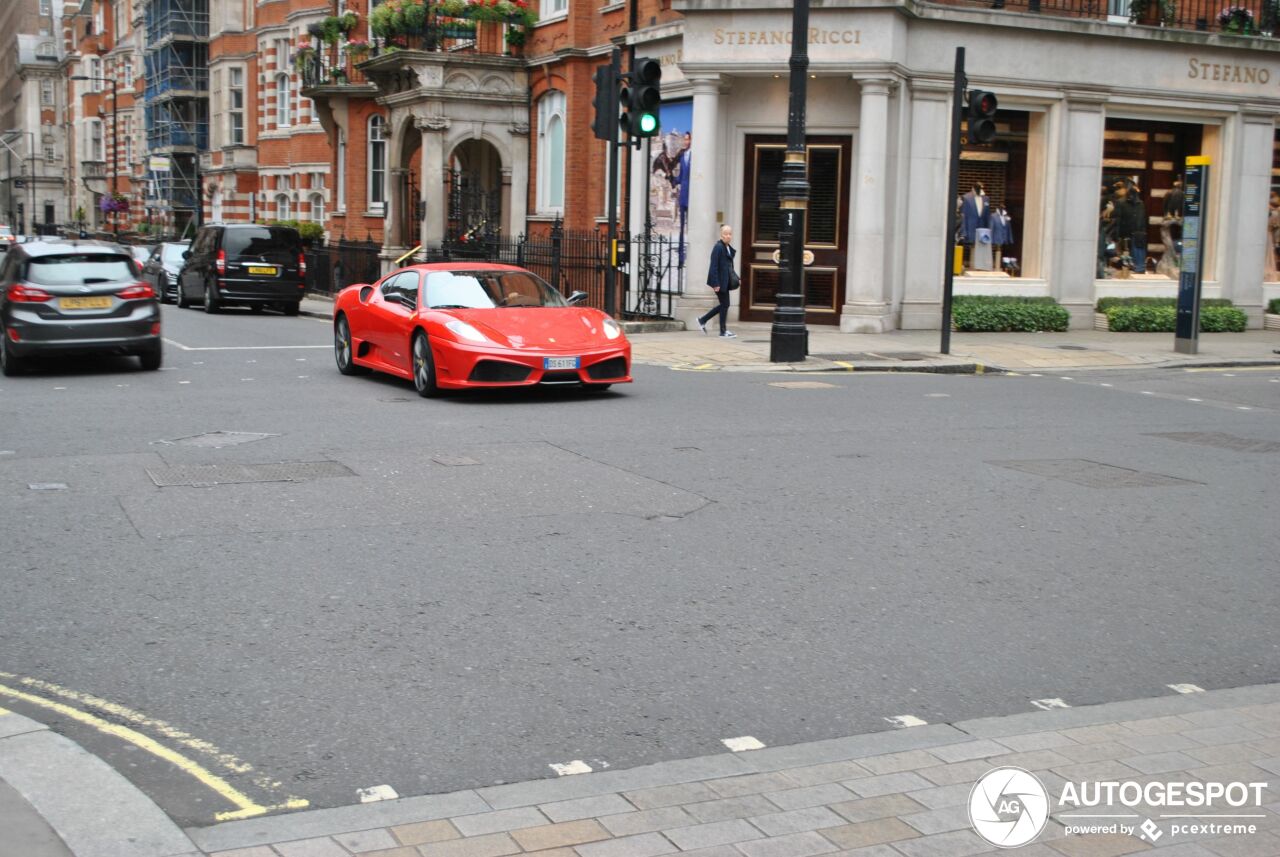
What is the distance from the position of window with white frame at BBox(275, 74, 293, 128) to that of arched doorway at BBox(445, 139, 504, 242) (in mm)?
16382

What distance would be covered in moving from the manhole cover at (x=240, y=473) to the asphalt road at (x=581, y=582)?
2.6 inches

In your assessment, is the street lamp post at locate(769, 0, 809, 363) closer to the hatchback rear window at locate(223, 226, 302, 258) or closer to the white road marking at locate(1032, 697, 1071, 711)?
the white road marking at locate(1032, 697, 1071, 711)

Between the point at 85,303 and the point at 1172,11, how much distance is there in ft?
64.3

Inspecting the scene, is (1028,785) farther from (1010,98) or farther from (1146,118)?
(1146,118)

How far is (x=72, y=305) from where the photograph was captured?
15789 mm

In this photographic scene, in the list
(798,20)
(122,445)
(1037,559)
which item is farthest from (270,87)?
(1037,559)

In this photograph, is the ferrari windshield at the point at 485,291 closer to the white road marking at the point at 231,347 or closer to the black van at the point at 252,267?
the white road marking at the point at 231,347

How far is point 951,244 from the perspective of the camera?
1841cm

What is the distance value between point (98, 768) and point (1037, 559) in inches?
198

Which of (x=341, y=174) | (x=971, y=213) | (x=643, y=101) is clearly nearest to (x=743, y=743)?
(x=643, y=101)

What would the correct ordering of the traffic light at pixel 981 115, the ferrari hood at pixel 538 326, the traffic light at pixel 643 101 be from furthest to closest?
the traffic light at pixel 643 101 → the traffic light at pixel 981 115 → the ferrari hood at pixel 538 326

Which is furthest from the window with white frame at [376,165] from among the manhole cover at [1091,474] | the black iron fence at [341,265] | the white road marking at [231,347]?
the manhole cover at [1091,474]

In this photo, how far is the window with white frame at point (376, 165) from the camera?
38.9m

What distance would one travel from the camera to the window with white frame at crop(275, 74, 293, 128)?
4949cm
